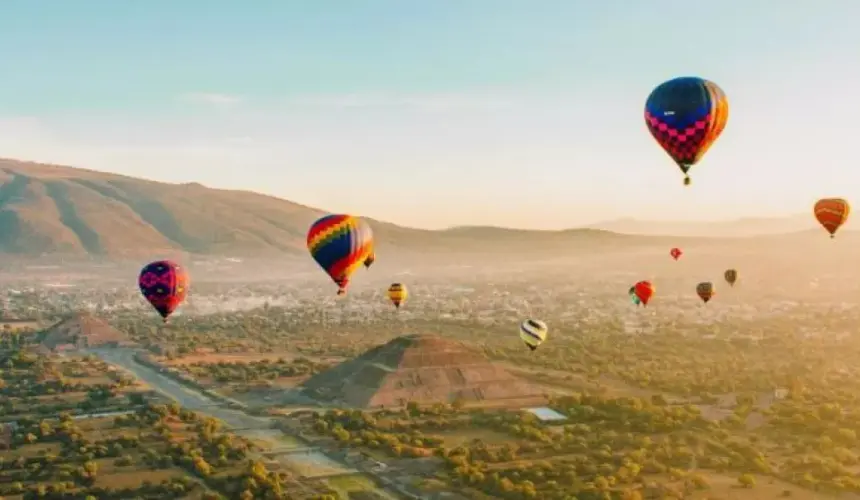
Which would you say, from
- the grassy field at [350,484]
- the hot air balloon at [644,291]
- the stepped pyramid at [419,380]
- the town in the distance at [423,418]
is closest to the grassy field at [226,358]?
the town in the distance at [423,418]

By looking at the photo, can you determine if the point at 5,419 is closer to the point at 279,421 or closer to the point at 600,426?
the point at 279,421

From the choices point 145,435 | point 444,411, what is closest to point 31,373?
point 145,435

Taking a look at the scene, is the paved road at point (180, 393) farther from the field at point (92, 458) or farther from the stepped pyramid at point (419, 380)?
the stepped pyramid at point (419, 380)

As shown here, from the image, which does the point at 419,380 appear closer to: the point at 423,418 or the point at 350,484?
the point at 423,418

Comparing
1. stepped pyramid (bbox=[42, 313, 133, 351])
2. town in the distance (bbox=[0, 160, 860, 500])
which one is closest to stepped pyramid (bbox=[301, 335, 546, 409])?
town in the distance (bbox=[0, 160, 860, 500])

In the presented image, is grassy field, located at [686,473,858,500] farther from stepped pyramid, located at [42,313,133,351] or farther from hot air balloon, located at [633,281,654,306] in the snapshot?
stepped pyramid, located at [42,313,133,351]

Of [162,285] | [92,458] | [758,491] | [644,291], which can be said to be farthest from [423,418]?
[644,291]

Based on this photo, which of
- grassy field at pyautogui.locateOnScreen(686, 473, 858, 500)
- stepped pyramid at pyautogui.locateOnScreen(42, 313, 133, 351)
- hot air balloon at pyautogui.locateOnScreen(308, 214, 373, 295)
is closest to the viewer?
grassy field at pyautogui.locateOnScreen(686, 473, 858, 500)
